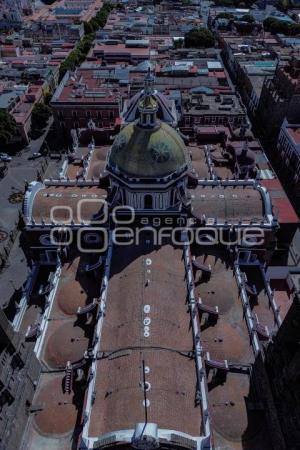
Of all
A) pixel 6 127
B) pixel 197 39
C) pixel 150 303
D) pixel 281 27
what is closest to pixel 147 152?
pixel 150 303

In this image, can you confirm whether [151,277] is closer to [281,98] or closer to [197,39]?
[281,98]

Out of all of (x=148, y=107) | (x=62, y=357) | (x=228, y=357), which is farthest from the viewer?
(x=148, y=107)

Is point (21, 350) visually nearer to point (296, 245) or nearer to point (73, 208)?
point (73, 208)

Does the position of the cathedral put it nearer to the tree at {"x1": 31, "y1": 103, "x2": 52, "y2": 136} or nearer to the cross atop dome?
the cross atop dome

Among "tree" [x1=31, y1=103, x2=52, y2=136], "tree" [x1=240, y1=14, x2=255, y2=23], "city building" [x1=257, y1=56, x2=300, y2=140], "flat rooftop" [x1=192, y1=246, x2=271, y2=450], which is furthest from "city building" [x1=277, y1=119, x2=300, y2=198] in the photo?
"tree" [x1=240, y1=14, x2=255, y2=23]

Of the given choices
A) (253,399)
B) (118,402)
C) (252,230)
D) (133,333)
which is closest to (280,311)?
(252,230)
